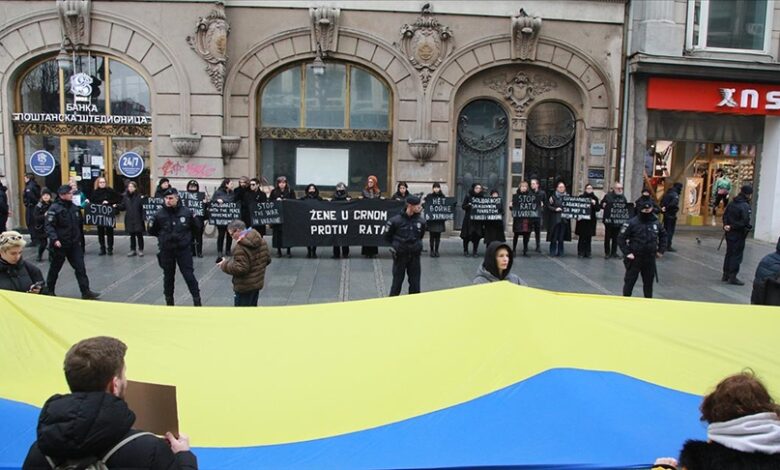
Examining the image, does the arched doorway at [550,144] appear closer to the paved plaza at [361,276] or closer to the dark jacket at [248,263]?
the paved plaza at [361,276]

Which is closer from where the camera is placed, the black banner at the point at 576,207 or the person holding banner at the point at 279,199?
the person holding banner at the point at 279,199

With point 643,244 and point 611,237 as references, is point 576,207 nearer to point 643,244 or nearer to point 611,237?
point 611,237

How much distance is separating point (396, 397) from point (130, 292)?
30.5 feet

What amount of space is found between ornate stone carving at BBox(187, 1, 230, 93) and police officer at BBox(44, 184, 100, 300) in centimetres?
762

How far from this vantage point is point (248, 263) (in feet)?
28.8

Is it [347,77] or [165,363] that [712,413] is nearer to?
[165,363]

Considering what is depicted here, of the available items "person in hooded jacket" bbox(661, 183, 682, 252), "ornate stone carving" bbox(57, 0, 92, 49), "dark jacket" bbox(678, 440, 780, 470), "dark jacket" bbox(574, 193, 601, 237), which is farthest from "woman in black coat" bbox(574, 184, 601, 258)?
"dark jacket" bbox(678, 440, 780, 470)

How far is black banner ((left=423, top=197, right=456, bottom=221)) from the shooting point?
53.6 feet

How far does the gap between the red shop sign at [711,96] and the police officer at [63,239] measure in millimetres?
15406

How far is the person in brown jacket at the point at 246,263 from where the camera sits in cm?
872

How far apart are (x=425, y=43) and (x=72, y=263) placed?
11.2 m

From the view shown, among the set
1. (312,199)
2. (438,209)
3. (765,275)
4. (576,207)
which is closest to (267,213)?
(312,199)

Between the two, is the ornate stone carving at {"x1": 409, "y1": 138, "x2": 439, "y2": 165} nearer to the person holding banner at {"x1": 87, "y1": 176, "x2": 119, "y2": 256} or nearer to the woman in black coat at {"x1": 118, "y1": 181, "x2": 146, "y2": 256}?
the woman in black coat at {"x1": 118, "y1": 181, "x2": 146, "y2": 256}

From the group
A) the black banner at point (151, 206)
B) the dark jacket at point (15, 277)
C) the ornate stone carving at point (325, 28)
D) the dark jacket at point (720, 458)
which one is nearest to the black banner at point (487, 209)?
the ornate stone carving at point (325, 28)
